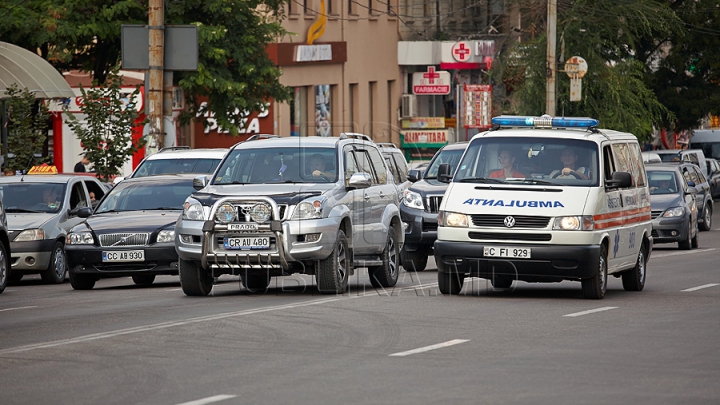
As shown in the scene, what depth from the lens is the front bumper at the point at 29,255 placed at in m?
21.1

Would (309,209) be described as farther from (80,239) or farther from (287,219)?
(80,239)

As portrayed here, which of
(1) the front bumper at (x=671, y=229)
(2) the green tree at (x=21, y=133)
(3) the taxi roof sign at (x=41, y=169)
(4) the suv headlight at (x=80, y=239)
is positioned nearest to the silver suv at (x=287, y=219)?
(4) the suv headlight at (x=80, y=239)

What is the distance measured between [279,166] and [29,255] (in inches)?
232

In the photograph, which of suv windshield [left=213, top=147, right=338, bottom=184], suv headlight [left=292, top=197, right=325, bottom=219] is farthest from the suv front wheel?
suv headlight [left=292, top=197, right=325, bottom=219]

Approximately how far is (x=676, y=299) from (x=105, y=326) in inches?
263

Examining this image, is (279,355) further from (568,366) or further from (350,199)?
(350,199)

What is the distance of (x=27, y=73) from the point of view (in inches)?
1249

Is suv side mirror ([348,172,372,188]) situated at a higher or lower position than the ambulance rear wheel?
higher

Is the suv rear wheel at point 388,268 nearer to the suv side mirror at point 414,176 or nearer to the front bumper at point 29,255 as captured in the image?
the suv side mirror at point 414,176

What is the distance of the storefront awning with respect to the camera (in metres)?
31.7

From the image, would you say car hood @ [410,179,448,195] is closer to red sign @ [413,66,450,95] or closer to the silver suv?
the silver suv

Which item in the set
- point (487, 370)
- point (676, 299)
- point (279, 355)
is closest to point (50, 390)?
point (279, 355)

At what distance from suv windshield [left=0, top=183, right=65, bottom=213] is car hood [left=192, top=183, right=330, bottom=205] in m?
6.57

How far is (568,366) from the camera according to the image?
1039 cm
